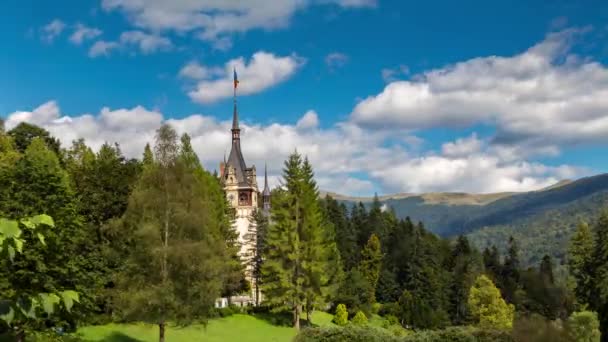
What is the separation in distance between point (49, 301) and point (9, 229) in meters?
0.74

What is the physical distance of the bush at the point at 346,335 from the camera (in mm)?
33250

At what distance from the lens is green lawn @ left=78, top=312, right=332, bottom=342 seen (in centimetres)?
3653

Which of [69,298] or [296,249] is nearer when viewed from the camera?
[69,298]

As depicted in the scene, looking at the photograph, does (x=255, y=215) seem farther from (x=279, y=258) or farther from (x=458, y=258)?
(x=458, y=258)

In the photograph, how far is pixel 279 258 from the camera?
182 ft

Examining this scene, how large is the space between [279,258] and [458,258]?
50.9 meters

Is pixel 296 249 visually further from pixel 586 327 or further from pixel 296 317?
pixel 586 327

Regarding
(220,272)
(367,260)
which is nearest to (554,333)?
(220,272)

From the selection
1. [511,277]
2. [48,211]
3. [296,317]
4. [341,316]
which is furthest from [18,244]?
[511,277]

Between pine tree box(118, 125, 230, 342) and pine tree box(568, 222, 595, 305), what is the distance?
2221 inches

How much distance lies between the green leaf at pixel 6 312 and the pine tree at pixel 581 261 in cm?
7743

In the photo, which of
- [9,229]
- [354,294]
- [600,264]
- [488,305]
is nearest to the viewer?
[9,229]

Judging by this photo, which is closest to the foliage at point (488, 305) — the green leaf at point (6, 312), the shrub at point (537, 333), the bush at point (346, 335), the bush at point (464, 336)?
the shrub at point (537, 333)

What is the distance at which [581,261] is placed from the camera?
78.6 metres
